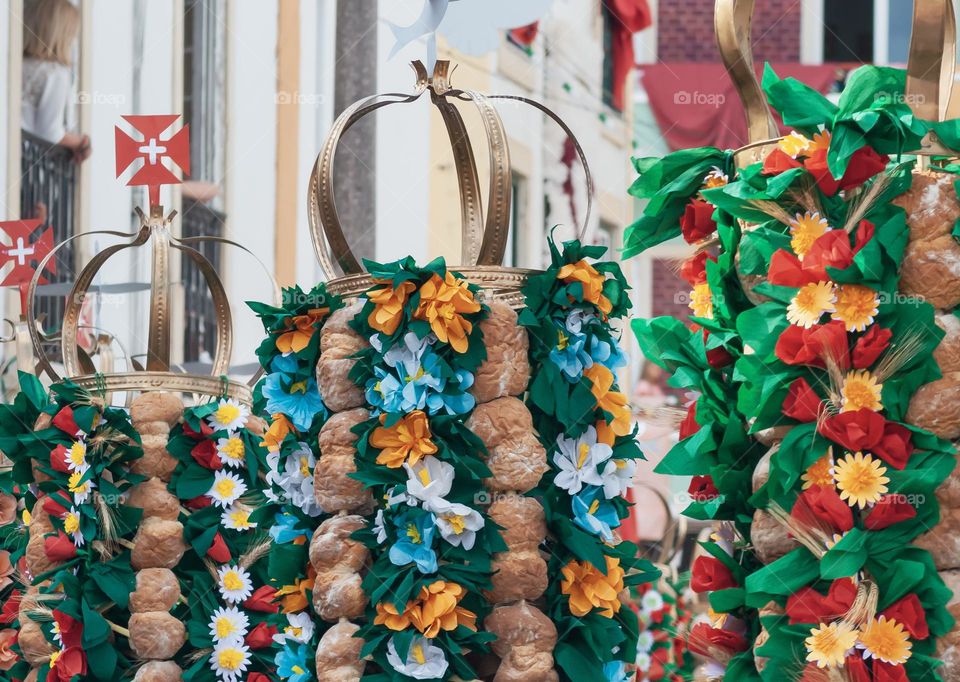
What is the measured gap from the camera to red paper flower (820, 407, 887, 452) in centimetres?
307

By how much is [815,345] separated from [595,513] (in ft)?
2.17

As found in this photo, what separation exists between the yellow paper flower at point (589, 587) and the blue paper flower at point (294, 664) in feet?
1.93

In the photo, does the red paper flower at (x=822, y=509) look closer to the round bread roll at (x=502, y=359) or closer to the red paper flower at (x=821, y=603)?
the red paper flower at (x=821, y=603)

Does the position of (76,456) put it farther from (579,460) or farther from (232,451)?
(579,460)

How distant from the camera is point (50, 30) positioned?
9.77 metres

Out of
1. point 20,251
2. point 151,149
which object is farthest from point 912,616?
point 20,251

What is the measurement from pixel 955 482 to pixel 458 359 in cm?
104

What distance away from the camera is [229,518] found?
463cm

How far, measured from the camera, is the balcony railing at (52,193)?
30.6ft

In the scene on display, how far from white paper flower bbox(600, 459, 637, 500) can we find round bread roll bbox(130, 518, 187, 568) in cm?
156

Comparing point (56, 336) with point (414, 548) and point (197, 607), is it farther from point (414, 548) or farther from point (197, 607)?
point (414, 548)

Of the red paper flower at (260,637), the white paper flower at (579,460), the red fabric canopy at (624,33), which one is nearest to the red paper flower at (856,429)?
the white paper flower at (579,460)

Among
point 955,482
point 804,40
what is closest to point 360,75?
point 955,482

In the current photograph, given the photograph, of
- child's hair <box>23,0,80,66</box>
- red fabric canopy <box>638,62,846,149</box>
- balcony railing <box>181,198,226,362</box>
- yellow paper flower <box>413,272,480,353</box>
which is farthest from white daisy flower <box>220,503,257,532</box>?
red fabric canopy <box>638,62,846,149</box>
